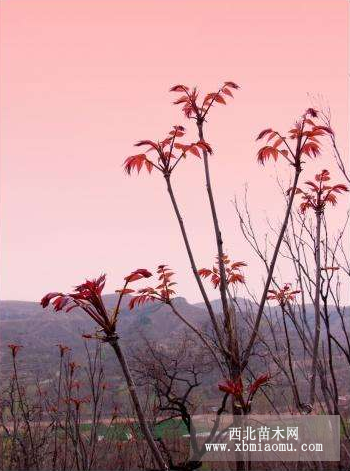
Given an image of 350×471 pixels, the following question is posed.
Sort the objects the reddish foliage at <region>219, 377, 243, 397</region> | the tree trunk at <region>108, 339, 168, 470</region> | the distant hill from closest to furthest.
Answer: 1. the tree trunk at <region>108, 339, 168, 470</region>
2. the reddish foliage at <region>219, 377, 243, 397</region>
3. the distant hill

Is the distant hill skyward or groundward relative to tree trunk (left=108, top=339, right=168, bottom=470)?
groundward

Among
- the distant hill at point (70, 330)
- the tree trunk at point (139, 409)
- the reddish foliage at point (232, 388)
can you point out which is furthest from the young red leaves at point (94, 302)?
the distant hill at point (70, 330)

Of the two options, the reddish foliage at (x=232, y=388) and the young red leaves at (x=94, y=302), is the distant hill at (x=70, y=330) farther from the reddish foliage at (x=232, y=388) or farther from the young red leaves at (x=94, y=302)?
the young red leaves at (x=94, y=302)

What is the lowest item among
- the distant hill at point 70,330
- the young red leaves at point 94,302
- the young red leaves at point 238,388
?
the distant hill at point 70,330

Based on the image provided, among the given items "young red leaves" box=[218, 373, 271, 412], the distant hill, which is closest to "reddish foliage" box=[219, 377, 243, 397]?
"young red leaves" box=[218, 373, 271, 412]

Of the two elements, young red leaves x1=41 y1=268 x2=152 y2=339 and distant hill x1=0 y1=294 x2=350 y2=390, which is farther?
distant hill x1=0 y1=294 x2=350 y2=390

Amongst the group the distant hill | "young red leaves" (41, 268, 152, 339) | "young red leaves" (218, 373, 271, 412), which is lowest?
the distant hill

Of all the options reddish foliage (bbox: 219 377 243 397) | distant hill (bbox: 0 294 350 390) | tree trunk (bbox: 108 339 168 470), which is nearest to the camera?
tree trunk (bbox: 108 339 168 470)

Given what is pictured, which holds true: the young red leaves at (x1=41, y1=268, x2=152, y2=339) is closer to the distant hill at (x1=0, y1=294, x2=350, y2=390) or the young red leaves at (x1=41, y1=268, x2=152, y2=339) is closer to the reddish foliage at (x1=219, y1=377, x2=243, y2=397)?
→ the reddish foliage at (x1=219, y1=377, x2=243, y2=397)

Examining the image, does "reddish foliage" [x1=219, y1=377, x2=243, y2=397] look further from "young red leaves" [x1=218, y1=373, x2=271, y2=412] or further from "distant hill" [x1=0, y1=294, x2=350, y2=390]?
"distant hill" [x1=0, y1=294, x2=350, y2=390]

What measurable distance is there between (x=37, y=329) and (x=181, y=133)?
62.8 meters

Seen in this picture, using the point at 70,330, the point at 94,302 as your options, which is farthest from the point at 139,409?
the point at 70,330

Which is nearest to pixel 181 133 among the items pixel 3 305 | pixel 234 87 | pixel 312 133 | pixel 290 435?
pixel 234 87

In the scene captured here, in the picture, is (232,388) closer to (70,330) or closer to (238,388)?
(238,388)
